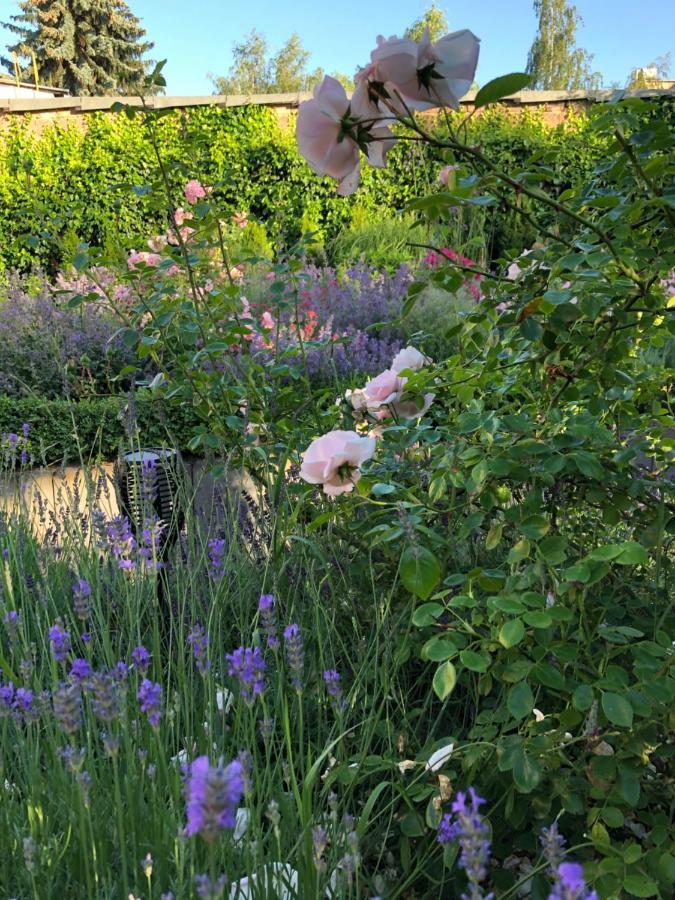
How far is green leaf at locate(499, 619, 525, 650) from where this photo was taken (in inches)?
47.6

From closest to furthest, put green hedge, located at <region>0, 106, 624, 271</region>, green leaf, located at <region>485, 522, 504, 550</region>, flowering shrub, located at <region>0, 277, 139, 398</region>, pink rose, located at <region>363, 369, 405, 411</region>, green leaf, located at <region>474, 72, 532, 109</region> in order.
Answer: green leaf, located at <region>474, 72, 532, 109</region> < green leaf, located at <region>485, 522, 504, 550</region> < pink rose, located at <region>363, 369, 405, 411</region> < flowering shrub, located at <region>0, 277, 139, 398</region> < green hedge, located at <region>0, 106, 624, 271</region>

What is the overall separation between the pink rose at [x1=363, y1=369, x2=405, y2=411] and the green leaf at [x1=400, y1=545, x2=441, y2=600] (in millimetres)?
610

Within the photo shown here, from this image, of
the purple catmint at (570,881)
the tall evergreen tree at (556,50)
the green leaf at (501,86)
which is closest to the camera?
the purple catmint at (570,881)

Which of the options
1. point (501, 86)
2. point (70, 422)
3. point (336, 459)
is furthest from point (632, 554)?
point (70, 422)


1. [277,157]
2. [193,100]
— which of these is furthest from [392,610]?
[193,100]

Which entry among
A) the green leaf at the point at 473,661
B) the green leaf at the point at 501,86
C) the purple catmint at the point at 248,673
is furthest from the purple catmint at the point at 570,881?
the green leaf at the point at 501,86

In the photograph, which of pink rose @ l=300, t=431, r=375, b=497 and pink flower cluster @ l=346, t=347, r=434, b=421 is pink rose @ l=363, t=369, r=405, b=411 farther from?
pink rose @ l=300, t=431, r=375, b=497

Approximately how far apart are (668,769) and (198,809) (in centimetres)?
135

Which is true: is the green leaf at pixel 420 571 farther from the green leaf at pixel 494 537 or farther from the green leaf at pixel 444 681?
the green leaf at pixel 494 537

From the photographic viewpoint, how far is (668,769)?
5.15ft

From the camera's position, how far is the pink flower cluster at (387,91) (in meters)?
1.10

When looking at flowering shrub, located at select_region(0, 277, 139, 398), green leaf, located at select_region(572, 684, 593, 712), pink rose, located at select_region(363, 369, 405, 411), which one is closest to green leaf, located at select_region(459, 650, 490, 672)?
green leaf, located at select_region(572, 684, 593, 712)

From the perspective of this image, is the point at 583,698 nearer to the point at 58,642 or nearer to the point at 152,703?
the point at 152,703

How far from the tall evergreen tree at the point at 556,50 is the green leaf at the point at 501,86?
43.9 meters
